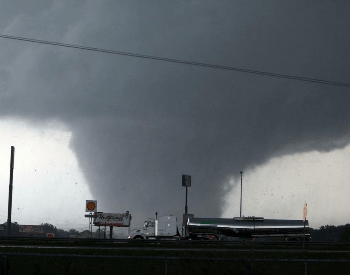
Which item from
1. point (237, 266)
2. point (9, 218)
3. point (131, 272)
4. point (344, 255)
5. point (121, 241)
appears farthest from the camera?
point (9, 218)

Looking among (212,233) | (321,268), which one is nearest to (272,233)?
(212,233)

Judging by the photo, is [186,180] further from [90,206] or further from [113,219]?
[90,206]

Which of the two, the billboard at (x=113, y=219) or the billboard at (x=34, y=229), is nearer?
the billboard at (x=113, y=219)

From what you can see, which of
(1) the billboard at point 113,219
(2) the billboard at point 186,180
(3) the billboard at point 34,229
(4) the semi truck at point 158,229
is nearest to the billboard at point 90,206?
Answer: (4) the semi truck at point 158,229

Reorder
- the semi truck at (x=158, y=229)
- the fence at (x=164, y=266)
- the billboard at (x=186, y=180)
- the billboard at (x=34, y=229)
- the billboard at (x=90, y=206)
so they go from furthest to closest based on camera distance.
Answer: the billboard at (x=34, y=229) → the billboard at (x=186, y=180) → the semi truck at (x=158, y=229) → the billboard at (x=90, y=206) → the fence at (x=164, y=266)

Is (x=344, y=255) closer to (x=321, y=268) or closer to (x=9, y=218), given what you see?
(x=321, y=268)

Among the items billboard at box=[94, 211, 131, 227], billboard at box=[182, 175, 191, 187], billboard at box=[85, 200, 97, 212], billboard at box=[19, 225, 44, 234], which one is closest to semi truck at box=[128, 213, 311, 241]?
billboard at box=[182, 175, 191, 187]

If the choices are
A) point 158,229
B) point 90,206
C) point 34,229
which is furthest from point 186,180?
point 34,229

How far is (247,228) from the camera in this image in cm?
5519

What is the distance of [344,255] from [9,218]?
33157mm

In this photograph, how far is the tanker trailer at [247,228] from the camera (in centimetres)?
5497

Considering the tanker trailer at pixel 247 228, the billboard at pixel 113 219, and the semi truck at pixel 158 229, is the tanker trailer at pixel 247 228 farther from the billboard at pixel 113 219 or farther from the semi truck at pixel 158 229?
the billboard at pixel 113 219

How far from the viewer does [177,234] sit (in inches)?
2274

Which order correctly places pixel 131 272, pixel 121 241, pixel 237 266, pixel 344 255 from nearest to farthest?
pixel 237 266
pixel 131 272
pixel 344 255
pixel 121 241
